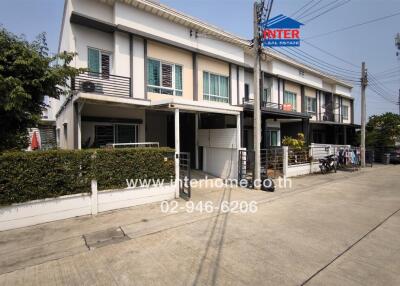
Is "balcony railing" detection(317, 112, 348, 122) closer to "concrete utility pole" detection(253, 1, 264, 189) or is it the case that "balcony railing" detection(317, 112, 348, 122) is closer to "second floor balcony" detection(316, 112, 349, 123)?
"second floor balcony" detection(316, 112, 349, 123)

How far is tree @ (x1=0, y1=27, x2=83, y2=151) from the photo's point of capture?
5777mm

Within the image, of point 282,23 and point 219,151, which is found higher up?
point 282,23

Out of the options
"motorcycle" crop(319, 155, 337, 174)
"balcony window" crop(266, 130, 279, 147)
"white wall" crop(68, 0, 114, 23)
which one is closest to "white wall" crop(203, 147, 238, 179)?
"motorcycle" crop(319, 155, 337, 174)

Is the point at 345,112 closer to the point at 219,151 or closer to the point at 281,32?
the point at 219,151

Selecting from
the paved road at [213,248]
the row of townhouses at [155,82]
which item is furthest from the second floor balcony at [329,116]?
the paved road at [213,248]

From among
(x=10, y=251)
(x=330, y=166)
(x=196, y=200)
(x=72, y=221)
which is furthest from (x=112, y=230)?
(x=330, y=166)

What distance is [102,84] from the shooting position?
9383 millimetres

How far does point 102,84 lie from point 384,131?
73.6 ft

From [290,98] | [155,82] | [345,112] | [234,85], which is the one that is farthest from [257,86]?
[345,112]

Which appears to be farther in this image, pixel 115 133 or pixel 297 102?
pixel 297 102

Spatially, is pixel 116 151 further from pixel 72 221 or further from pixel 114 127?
pixel 114 127

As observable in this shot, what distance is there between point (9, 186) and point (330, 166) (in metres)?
15.0

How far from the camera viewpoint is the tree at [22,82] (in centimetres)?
578

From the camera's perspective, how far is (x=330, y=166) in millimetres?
14414
